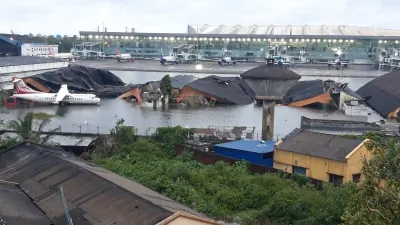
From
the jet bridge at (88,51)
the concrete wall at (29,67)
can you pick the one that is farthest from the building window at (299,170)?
the jet bridge at (88,51)

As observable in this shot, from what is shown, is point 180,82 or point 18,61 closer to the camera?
point 180,82

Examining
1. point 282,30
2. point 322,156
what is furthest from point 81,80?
point 282,30

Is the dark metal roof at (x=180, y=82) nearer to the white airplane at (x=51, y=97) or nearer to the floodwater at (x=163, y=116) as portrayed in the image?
the floodwater at (x=163, y=116)

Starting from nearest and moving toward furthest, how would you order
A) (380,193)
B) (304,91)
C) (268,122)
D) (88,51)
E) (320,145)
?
(380,193) < (320,145) < (268,122) < (304,91) < (88,51)

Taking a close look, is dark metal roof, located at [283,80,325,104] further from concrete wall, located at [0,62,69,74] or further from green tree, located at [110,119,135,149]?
concrete wall, located at [0,62,69,74]

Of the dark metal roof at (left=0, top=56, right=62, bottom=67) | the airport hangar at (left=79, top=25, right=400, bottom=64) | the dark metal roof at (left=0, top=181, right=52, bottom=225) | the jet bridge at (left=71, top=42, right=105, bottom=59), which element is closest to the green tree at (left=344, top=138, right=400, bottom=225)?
the dark metal roof at (left=0, top=181, right=52, bottom=225)

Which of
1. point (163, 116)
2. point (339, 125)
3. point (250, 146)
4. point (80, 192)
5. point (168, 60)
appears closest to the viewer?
point (80, 192)

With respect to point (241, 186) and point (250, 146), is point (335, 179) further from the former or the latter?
point (250, 146)
